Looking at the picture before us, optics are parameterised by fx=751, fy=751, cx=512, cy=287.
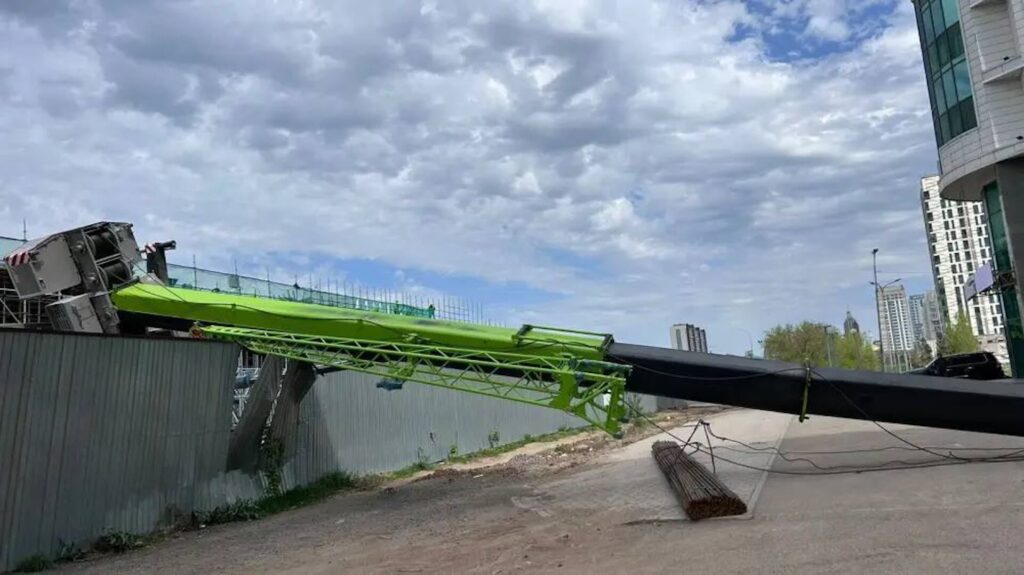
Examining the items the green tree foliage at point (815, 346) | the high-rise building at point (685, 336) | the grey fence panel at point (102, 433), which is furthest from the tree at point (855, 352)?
the grey fence panel at point (102, 433)

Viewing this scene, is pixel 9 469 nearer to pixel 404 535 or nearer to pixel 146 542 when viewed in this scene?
pixel 146 542

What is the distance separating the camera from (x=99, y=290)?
547 inches

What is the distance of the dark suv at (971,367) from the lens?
30.9 metres

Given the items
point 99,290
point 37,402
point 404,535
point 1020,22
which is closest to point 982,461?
point 404,535

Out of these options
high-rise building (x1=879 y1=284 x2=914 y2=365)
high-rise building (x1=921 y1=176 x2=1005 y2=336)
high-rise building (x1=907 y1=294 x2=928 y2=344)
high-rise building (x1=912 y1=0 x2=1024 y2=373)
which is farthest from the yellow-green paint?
high-rise building (x1=907 y1=294 x2=928 y2=344)

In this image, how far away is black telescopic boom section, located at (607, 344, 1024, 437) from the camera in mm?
11609

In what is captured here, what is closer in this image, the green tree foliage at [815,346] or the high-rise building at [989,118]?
the high-rise building at [989,118]

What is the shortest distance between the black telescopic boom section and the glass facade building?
81.5 feet

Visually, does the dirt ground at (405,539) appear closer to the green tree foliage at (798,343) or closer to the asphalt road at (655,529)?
the asphalt road at (655,529)

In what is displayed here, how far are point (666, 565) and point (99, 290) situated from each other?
450 inches

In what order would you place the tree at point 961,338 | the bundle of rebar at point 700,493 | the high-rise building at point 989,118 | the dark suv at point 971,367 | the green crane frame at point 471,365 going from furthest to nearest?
1. the tree at point 961,338
2. the dark suv at point 971,367
3. the high-rise building at point 989,118
4. the green crane frame at point 471,365
5. the bundle of rebar at point 700,493

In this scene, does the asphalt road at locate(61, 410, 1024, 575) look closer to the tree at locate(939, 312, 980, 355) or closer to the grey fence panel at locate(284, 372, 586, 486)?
the grey fence panel at locate(284, 372, 586, 486)

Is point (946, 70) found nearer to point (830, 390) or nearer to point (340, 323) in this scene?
point (830, 390)

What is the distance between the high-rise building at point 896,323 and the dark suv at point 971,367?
51663mm
